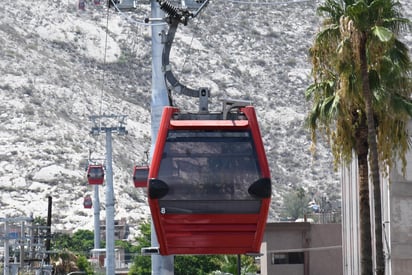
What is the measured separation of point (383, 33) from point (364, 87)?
4.95 feet

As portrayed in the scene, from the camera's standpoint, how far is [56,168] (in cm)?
17938

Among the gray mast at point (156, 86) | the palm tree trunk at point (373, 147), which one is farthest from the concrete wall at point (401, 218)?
the gray mast at point (156, 86)

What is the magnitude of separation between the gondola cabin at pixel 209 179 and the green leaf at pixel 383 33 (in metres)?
14.0

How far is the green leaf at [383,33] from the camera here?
35.8 m

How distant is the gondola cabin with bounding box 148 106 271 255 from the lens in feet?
72.9

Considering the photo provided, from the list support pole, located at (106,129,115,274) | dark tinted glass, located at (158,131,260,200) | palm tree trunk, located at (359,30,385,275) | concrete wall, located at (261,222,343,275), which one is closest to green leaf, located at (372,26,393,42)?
palm tree trunk, located at (359,30,385,275)

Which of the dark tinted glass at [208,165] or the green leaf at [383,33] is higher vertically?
the green leaf at [383,33]

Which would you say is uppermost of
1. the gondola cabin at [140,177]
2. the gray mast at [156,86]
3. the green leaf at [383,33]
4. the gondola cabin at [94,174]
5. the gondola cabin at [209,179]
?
the gondola cabin at [94,174]

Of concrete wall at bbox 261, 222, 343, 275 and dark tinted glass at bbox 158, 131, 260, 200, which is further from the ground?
concrete wall at bbox 261, 222, 343, 275

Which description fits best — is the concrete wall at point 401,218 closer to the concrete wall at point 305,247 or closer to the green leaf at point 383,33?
the green leaf at point 383,33

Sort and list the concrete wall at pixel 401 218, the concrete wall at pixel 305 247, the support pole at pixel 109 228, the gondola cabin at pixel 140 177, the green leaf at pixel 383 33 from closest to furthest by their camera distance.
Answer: the green leaf at pixel 383 33, the concrete wall at pixel 401 218, the gondola cabin at pixel 140 177, the support pole at pixel 109 228, the concrete wall at pixel 305 247

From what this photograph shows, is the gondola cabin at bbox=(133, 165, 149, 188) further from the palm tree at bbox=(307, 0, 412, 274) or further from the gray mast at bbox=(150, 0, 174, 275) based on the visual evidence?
the gray mast at bbox=(150, 0, 174, 275)

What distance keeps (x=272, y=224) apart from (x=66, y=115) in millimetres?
127094

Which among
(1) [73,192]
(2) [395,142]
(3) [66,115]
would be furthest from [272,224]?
(3) [66,115]
